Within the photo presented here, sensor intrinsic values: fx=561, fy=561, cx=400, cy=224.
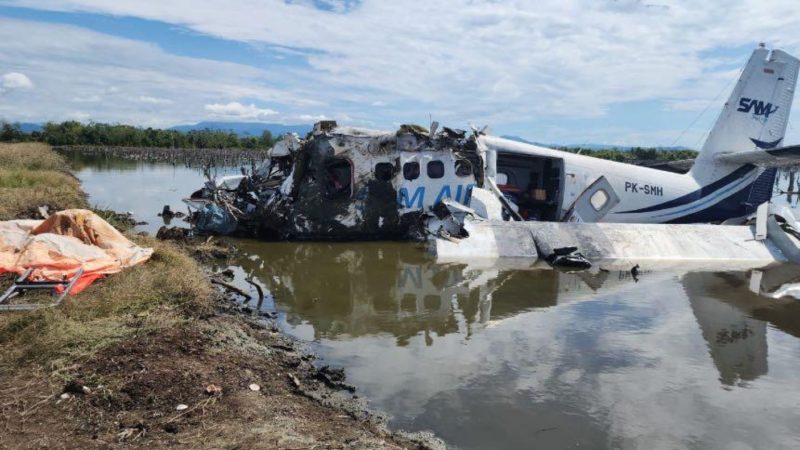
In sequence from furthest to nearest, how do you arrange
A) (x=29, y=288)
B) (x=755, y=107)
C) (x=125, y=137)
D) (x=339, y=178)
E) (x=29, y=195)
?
1. (x=125, y=137)
2. (x=755, y=107)
3. (x=339, y=178)
4. (x=29, y=195)
5. (x=29, y=288)

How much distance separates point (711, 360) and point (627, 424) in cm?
254

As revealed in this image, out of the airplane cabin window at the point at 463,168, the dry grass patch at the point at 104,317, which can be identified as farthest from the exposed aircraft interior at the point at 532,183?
the dry grass patch at the point at 104,317

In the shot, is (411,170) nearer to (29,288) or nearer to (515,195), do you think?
(515,195)

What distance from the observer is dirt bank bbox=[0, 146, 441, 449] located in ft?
13.0

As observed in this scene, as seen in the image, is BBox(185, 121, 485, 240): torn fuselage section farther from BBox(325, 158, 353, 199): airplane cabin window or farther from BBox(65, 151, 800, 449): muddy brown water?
BBox(65, 151, 800, 449): muddy brown water

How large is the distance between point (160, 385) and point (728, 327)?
313 inches

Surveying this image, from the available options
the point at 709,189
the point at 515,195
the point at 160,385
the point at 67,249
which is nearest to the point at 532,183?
the point at 515,195

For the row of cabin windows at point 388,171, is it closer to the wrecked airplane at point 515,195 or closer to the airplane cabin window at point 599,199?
the wrecked airplane at point 515,195

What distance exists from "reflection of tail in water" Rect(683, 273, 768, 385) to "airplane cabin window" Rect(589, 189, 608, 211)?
387cm

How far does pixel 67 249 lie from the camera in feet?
25.4

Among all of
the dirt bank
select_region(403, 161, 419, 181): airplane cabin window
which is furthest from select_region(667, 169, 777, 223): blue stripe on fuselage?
the dirt bank

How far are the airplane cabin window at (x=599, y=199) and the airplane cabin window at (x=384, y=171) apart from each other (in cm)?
561

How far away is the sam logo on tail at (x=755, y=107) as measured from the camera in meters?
16.8

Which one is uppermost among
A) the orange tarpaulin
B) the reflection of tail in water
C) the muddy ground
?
the orange tarpaulin
